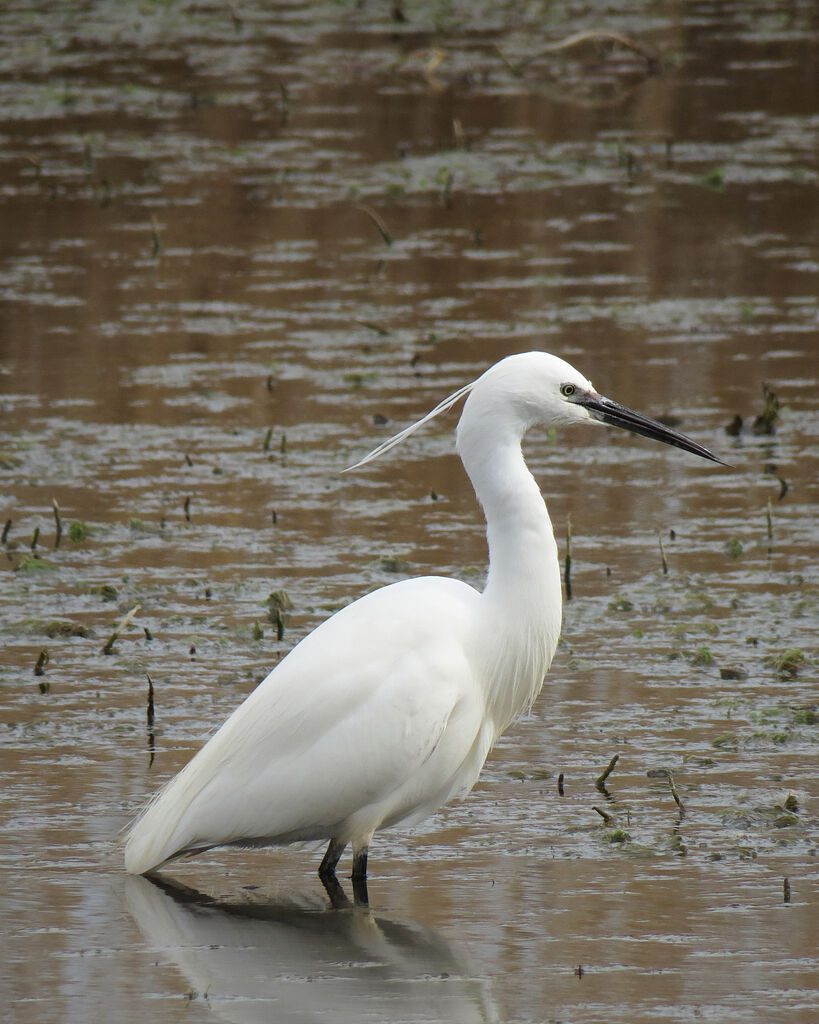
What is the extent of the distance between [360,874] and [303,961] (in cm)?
36

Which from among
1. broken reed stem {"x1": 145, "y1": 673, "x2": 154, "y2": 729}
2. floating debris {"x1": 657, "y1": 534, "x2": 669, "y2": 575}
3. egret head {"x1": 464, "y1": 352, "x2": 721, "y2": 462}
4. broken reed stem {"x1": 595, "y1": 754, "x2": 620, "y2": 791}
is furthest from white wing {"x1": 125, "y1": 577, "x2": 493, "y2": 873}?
floating debris {"x1": 657, "y1": 534, "x2": 669, "y2": 575}

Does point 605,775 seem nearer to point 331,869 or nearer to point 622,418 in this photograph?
point 331,869

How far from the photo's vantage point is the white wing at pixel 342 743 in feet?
15.4

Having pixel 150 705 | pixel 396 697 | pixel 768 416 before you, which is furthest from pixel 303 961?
pixel 768 416

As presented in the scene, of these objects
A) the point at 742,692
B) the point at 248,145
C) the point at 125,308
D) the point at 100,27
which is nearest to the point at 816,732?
the point at 742,692

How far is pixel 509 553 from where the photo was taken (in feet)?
16.0

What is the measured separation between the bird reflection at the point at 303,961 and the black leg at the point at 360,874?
5 centimetres

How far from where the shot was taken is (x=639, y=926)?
4.48 metres

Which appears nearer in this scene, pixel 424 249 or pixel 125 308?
pixel 125 308

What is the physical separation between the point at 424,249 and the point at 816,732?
6.33m

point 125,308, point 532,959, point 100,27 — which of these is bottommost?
point 532,959

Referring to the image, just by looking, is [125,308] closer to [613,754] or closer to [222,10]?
[613,754]

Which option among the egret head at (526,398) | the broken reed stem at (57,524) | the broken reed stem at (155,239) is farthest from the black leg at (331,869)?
the broken reed stem at (155,239)

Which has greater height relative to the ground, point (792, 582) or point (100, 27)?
point (100, 27)
